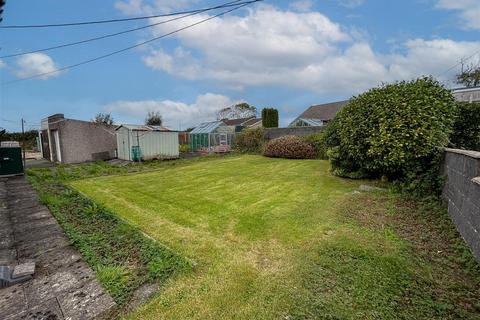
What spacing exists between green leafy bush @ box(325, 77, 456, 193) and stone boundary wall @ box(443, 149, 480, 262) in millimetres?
1053

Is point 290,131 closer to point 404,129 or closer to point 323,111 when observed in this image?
point 404,129

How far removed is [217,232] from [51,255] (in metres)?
2.50

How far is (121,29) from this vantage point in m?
9.78

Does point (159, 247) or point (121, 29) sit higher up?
point (121, 29)

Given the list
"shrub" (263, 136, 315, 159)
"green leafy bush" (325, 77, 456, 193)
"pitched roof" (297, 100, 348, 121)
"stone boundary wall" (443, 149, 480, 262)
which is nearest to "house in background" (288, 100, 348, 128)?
"pitched roof" (297, 100, 348, 121)

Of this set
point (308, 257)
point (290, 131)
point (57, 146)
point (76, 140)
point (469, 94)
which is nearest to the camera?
point (308, 257)

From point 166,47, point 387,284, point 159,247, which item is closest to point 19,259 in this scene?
point 159,247

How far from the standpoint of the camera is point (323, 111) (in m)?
34.4

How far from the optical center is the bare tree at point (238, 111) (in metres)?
51.8

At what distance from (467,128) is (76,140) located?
61.1 feet

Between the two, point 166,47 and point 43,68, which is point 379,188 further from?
point 43,68

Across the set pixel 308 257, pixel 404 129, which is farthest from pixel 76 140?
pixel 404 129

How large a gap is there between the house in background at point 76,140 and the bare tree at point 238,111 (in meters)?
35.2

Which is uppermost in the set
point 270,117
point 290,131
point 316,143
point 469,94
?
point 270,117
